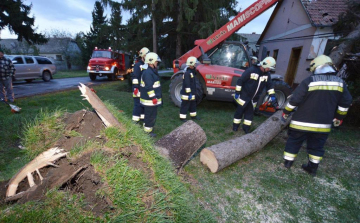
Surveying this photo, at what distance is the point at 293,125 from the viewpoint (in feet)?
9.59

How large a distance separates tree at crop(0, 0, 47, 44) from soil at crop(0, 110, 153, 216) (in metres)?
20.2

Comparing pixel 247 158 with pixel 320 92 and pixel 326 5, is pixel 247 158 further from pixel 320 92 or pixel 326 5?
pixel 326 5

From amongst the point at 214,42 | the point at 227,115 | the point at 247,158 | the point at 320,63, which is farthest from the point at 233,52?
the point at 247,158

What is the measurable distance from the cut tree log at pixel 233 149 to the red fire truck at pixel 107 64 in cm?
1130

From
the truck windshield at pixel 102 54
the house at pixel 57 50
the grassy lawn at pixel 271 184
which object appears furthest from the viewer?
the house at pixel 57 50

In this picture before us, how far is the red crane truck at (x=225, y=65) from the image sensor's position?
220 inches

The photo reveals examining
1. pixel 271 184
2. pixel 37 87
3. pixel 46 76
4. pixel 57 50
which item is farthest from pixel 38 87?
pixel 57 50

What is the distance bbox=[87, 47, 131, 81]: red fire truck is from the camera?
42.7 feet

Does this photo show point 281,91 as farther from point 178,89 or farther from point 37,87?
point 37,87

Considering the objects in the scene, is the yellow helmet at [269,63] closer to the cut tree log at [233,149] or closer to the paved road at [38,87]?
the cut tree log at [233,149]

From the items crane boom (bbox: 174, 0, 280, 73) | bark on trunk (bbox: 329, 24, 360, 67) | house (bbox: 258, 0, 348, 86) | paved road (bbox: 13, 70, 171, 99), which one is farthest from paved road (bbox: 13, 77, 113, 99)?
bark on trunk (bbox: 329, 24, 360, 67)

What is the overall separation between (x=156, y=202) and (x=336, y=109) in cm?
324

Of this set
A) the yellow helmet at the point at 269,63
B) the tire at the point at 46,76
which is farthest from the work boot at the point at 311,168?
the tire at the point at 46,76

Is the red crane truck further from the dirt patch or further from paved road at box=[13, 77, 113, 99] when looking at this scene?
paved road at box=[13, 77, 113, 99]
